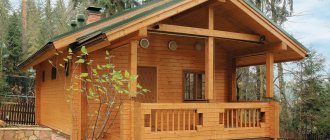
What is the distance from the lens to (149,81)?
34.1ft

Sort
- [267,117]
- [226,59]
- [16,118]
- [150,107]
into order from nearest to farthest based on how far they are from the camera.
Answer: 1. [150,107]
2. [267,117]
3. [226,59]
4. [16,118]

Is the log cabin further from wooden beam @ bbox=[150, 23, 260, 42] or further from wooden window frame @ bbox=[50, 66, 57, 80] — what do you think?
wooden window frame @ bbox=[50, 66, 57, 80]

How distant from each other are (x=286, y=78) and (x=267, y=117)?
416 inches

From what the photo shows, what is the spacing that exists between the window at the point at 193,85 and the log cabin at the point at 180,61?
32 mm

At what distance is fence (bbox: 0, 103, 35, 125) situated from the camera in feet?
48.8

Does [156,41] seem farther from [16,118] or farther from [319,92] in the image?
[319,92]

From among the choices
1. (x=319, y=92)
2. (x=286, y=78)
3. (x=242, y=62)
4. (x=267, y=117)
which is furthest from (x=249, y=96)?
(x=267, y=117)

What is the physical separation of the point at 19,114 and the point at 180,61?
8.20m

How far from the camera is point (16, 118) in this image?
15219mm

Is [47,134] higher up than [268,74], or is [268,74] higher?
[268,74]

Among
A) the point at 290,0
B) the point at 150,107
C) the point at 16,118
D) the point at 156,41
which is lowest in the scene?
the point at 16,118

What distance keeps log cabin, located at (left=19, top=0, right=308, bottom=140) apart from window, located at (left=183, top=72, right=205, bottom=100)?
3 centimetres

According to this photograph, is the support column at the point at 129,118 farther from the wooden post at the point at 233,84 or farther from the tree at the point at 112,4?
the tree at the point at 112,4

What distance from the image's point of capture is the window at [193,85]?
1123cm
